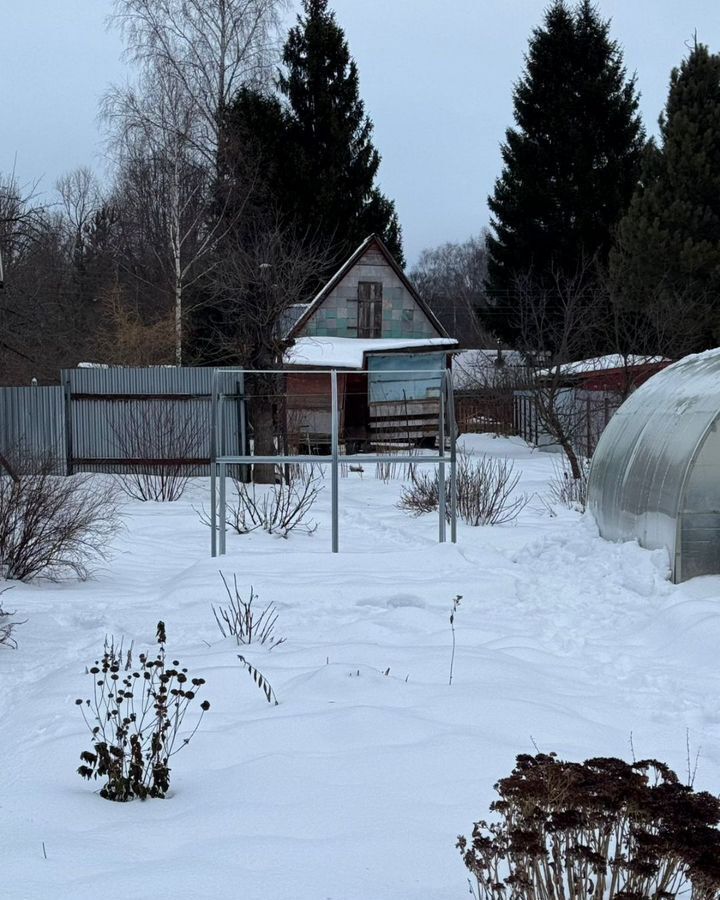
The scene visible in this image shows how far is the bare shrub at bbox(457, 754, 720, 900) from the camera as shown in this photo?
2.49m

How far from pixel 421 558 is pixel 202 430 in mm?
9583

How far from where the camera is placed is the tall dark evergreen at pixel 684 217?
2809 cm

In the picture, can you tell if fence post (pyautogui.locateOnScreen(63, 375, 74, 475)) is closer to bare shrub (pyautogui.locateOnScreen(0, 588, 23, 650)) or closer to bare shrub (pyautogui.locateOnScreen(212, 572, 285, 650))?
bare shrub (pyautogui.locateOnScreen(0, 588, 23, 650))

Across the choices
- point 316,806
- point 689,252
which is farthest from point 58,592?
→ point 689,252

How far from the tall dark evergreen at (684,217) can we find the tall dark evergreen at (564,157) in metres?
4.09

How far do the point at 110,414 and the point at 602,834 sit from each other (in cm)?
1721

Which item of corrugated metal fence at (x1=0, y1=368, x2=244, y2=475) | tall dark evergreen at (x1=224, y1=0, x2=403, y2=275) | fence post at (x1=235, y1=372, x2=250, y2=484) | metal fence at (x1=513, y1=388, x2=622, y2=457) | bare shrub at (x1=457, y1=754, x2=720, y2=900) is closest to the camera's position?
bare shrub at (x1=457, y1=754, x2=720, y2=900)

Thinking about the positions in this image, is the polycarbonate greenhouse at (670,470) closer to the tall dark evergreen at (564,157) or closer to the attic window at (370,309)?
the attic window at (370,309)

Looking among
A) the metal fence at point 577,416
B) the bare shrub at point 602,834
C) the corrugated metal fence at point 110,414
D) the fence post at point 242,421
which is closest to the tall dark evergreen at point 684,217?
the metal fence at point 577,416

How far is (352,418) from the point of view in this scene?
26.8 metres

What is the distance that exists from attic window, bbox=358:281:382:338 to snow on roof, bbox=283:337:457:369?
1.03 feet

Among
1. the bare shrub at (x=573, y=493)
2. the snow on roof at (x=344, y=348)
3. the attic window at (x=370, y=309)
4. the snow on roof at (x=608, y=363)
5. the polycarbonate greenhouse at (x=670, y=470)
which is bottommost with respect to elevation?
the bare shrub at (x=573, y=493)

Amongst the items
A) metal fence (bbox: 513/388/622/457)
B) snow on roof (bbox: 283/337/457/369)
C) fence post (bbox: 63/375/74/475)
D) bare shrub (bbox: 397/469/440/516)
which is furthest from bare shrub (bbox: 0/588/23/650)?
snow on roof (bbox: 283/337/457/369)

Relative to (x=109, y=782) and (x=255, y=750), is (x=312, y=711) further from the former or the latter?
(x=109, y=782)
